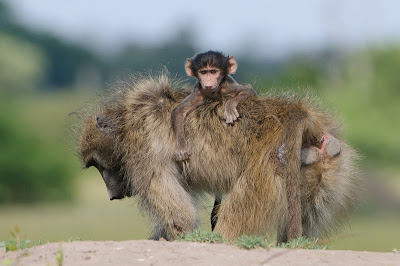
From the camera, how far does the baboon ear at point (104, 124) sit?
10.7 m

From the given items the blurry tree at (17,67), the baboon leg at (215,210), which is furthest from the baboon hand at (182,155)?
the blurry tree at (17,67)

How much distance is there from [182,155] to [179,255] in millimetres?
1952

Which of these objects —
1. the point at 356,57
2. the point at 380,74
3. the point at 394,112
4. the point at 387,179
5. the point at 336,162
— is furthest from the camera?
the point at 356,57

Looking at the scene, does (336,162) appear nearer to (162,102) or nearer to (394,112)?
(162,102)

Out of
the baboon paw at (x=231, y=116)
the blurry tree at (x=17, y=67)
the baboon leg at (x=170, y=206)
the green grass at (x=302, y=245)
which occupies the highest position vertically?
the blurry tree at (x=17, y=67)

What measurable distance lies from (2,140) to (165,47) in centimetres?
5581

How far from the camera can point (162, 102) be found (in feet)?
34.2

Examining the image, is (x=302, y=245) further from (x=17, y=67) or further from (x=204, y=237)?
(x=17, y=67)

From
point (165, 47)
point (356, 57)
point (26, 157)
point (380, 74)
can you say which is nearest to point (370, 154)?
point (380, 74)

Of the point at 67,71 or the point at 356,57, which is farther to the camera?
the point at 67,71

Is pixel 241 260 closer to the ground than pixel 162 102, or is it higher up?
closer to the ground

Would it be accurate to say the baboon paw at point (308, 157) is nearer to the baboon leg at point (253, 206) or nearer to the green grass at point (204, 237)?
the baboon leg at point (253, 206)

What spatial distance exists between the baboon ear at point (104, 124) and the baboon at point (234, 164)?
0.30 feet

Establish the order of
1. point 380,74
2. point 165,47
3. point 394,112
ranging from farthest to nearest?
point 165,47 < point 380,74 < point 394,112
